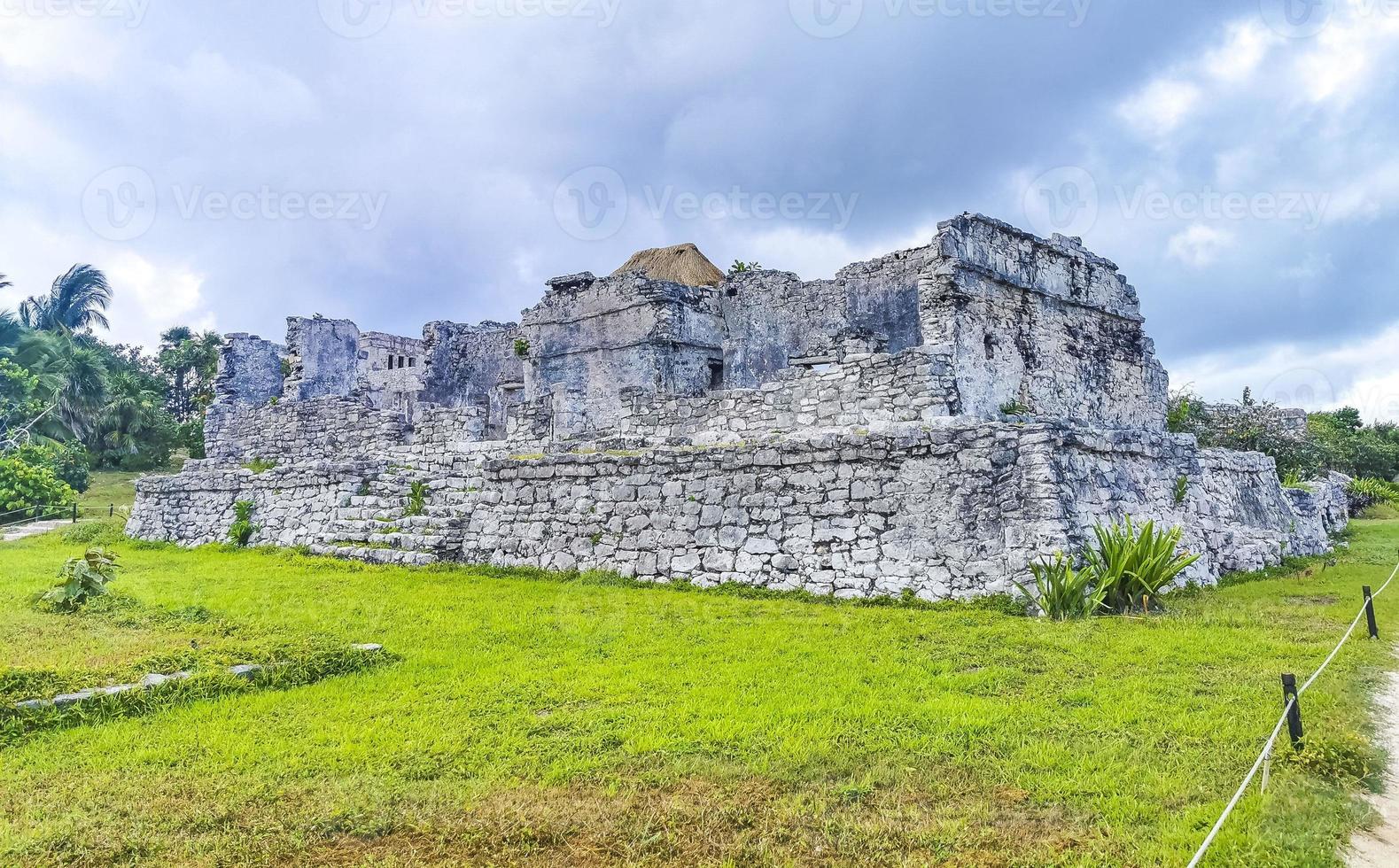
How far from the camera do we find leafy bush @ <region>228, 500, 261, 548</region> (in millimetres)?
15781

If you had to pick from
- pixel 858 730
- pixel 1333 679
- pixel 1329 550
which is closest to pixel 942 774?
pixel 858 730

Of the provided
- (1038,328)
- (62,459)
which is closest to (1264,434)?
(1038,328)

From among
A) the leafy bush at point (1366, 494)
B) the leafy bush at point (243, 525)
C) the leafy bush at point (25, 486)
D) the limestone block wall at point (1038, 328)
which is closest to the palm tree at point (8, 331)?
the leafy bush at point (25, 486)

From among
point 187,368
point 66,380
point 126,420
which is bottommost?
point 126,420

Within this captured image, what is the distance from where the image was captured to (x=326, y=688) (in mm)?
5688

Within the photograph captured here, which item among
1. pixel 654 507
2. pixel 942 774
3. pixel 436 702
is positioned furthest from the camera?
pixel 654 507

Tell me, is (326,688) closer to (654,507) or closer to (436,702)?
(436,702)

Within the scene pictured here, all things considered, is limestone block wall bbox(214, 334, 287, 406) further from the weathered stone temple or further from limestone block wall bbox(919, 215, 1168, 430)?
limestone block wall bbox(919, 215, 1168, 430)

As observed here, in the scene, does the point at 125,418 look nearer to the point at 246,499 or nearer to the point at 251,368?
the point at 251,368

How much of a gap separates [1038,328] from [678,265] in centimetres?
1787

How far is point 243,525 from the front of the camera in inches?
624

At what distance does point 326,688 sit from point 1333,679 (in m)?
6.67

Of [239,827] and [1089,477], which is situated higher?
[1089,477]

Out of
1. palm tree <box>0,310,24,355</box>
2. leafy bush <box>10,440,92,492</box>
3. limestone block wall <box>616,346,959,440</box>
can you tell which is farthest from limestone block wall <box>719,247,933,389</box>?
palm tree <box>0,310,24,355</box>
